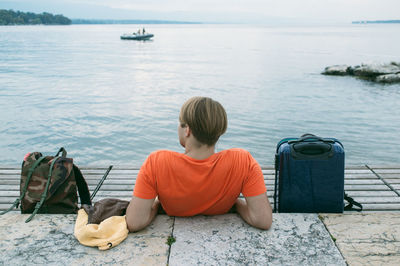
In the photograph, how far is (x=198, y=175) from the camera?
8.30 ft

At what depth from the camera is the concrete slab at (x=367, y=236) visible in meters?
2.49

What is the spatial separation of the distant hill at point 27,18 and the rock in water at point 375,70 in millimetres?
147059

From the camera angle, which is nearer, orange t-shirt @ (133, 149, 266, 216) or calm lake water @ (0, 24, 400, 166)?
orange t-shirt @ (133, 149, 266, 216)

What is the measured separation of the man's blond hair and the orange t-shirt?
23cm

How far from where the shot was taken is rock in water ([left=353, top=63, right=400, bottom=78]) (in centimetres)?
2289

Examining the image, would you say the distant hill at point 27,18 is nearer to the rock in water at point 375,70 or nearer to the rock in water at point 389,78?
the rock in water at point 375,70

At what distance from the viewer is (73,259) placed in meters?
2.45

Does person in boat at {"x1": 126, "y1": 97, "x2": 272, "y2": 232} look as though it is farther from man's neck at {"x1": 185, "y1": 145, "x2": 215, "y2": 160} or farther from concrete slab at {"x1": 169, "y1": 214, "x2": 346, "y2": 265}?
concrete slab at {"x1": 169, "y1": 214, "x2": 346, "y2": 265}

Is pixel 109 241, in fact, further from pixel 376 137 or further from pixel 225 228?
pixel 376 137

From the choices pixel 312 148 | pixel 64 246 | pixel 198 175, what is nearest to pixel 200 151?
pixel 198 175

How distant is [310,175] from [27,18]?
585 ft

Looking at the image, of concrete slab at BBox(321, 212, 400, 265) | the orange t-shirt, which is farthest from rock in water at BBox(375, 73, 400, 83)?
the orange t-shirt

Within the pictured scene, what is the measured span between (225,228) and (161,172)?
712 millimetres

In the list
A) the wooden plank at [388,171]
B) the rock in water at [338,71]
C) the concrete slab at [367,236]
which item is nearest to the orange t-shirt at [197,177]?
the concrete slab at [367,236]
